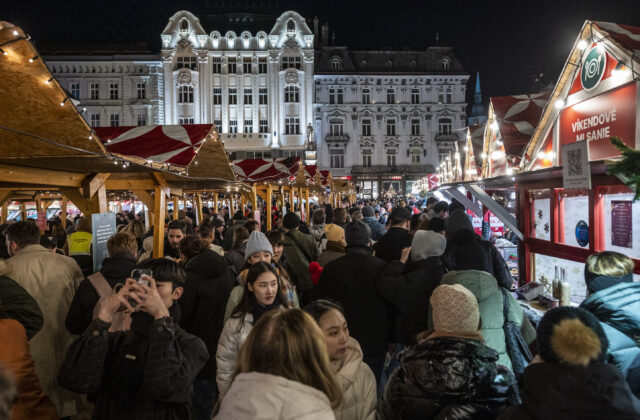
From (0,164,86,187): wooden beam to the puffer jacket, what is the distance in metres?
2.95

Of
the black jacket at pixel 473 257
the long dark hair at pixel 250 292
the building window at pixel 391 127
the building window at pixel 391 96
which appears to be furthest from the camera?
the building window at pixel 391 127

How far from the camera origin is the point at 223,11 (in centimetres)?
4856

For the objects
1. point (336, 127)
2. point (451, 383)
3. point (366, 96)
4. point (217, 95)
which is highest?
point (366, 96)

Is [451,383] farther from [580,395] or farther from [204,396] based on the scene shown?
[204,396]

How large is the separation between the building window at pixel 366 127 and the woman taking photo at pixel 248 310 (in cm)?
4724

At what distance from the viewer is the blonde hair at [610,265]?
2938mm

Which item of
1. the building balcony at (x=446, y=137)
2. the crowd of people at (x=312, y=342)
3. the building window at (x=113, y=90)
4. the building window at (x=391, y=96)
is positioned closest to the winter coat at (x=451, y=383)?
the crowd of people at (x=312, y=342)

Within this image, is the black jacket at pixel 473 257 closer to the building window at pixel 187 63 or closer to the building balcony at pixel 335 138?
the building balcony at pixel 335 138

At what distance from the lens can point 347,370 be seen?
218 centimetres

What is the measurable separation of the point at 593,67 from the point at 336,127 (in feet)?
144

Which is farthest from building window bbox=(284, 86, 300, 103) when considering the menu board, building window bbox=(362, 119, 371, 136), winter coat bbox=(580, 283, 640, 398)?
winter coat bbox=(580, 283, 640, 398)

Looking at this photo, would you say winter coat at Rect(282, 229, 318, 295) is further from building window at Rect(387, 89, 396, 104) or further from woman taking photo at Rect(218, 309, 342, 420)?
building window at Rect(387, 89, 396, 104)

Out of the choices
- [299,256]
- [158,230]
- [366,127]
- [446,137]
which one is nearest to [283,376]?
[299,256]

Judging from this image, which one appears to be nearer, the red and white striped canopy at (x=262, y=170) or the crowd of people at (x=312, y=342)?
the crowd of people at (x=312, y=342)
